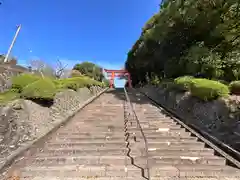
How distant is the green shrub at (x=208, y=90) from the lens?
25.1ft

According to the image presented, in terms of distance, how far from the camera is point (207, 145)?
207 inches

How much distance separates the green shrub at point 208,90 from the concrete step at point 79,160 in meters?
4.53

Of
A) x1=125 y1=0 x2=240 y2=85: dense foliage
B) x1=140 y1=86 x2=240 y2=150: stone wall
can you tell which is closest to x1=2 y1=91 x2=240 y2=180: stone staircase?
x1=140 y1=86 x2=240 y2=150: stone wall

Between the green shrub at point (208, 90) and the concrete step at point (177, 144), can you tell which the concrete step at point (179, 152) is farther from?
the green shrub at point (208, 90)

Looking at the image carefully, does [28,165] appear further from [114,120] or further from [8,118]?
[114,120]

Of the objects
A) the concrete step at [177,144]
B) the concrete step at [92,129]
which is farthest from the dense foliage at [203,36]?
the concrete step at [177,144]

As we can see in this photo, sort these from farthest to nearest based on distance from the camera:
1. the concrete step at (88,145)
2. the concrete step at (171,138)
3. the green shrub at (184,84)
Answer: the green shrub at (184,84)
the concrete step at (171,138)
the concrete step at (88,145)

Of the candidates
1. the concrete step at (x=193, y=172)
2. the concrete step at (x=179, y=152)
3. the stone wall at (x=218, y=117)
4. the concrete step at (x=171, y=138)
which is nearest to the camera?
the concrete step at (x=193, y=172)

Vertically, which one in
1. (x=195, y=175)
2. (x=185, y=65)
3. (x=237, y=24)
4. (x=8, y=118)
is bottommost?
(x=195, y=175)

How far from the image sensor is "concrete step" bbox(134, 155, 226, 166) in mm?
4258

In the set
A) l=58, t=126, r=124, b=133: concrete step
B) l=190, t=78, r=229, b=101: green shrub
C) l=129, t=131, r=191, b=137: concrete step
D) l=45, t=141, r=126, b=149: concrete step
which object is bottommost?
l=45, t=141, r=126, b=149: concrete step

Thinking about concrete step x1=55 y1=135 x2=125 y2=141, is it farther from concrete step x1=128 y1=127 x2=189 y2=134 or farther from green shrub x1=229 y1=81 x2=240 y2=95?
green shrub x1=229 y1=81 x2=240 y2=95

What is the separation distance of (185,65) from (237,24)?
3.17 metres

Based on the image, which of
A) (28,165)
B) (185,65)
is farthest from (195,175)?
(185,65)
